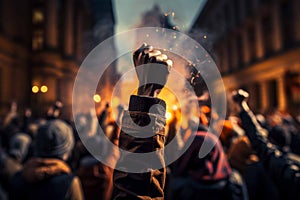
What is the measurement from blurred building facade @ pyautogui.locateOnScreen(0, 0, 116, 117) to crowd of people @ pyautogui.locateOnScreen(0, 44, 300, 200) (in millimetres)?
12005

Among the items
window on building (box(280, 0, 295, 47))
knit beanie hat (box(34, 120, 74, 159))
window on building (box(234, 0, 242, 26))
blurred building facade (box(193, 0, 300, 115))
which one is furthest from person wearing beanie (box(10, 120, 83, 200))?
window on building (box(234, 0, 242, 26))

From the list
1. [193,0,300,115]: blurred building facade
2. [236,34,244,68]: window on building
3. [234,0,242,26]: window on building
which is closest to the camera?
[193,0,300,115]: blurred building facade

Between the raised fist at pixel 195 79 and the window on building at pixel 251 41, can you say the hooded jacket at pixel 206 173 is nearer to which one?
the raised fist at pixel 195 79

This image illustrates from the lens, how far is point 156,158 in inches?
50.9

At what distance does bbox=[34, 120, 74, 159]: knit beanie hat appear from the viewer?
2.45 metres

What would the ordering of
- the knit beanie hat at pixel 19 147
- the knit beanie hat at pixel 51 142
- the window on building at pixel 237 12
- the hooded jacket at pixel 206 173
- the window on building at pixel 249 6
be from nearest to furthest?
1. the knit beanie hat at pixel 51 142
2. the hooded jacket at pixel 206 173
3. the knit beanie hat at pixel 19 147
4. the window on building at pixel 249 6
5. the window on building at pixel 237 12

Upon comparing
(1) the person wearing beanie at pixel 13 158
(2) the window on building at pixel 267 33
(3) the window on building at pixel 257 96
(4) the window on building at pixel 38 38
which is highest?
(2) the window on building at pixel 267 33

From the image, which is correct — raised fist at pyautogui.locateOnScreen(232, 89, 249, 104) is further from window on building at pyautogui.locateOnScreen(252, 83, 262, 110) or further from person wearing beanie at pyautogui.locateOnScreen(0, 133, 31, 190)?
window on building at pyautogui.locateOnScreen(252, 83, 262, 110)

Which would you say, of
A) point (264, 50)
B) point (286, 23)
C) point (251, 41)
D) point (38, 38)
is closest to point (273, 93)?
point (264, 50)

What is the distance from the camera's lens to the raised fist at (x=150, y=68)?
4.09ft

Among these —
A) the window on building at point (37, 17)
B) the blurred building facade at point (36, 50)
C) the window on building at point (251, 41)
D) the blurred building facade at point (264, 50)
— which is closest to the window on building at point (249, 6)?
the blurred building facade at point (264, 50)

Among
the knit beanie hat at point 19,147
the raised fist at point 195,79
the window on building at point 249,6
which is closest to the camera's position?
the raised fist at point 195,79

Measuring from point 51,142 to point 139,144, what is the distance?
1532mm

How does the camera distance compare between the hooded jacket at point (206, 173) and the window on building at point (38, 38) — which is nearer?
the hooded jacket at point (206, 173)
